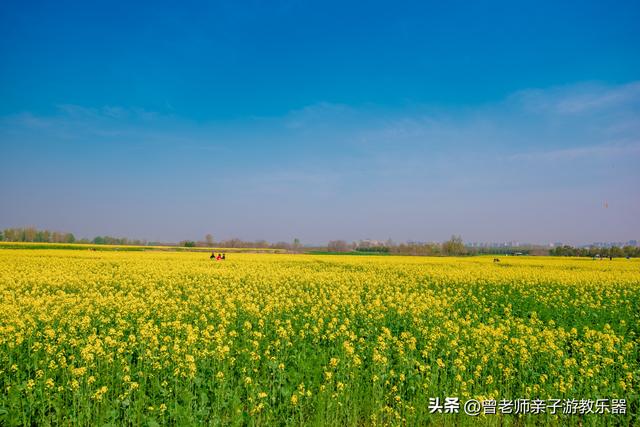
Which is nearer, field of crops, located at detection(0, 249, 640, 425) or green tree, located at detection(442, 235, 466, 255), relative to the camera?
field of crops, located at detection(0, 249, 640, 425)

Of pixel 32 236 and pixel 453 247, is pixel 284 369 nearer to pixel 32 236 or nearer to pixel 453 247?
pixel 453 247

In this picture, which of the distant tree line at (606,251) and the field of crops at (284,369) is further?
the distant tree line at (606,251)

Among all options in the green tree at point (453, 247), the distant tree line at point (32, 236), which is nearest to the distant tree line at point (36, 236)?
the distant tree line at point (32, 236)

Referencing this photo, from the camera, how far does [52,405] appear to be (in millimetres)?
6594

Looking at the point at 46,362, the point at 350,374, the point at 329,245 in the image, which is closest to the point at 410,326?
the point at 350,374

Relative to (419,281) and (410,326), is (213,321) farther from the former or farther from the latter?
(419,281)

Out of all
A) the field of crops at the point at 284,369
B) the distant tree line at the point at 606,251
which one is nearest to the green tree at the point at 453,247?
the distant tree line at the point at 606,251

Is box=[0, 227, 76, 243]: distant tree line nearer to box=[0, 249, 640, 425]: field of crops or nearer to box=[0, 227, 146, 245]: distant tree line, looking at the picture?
box=[0, 227, 146, 245]: distant tree line

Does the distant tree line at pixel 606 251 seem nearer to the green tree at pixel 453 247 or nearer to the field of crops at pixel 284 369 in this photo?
the green tree at pixel 453 247

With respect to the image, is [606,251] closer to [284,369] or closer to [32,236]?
[284,369]

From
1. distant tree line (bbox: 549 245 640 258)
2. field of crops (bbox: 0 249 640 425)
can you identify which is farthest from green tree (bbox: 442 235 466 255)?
field of crops (bbox: 0 249 640 425)

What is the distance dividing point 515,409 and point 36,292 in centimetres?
2004

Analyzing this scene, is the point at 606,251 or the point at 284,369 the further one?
the point at 606,251

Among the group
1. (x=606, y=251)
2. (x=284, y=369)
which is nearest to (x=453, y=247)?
(x=606, y=251)
